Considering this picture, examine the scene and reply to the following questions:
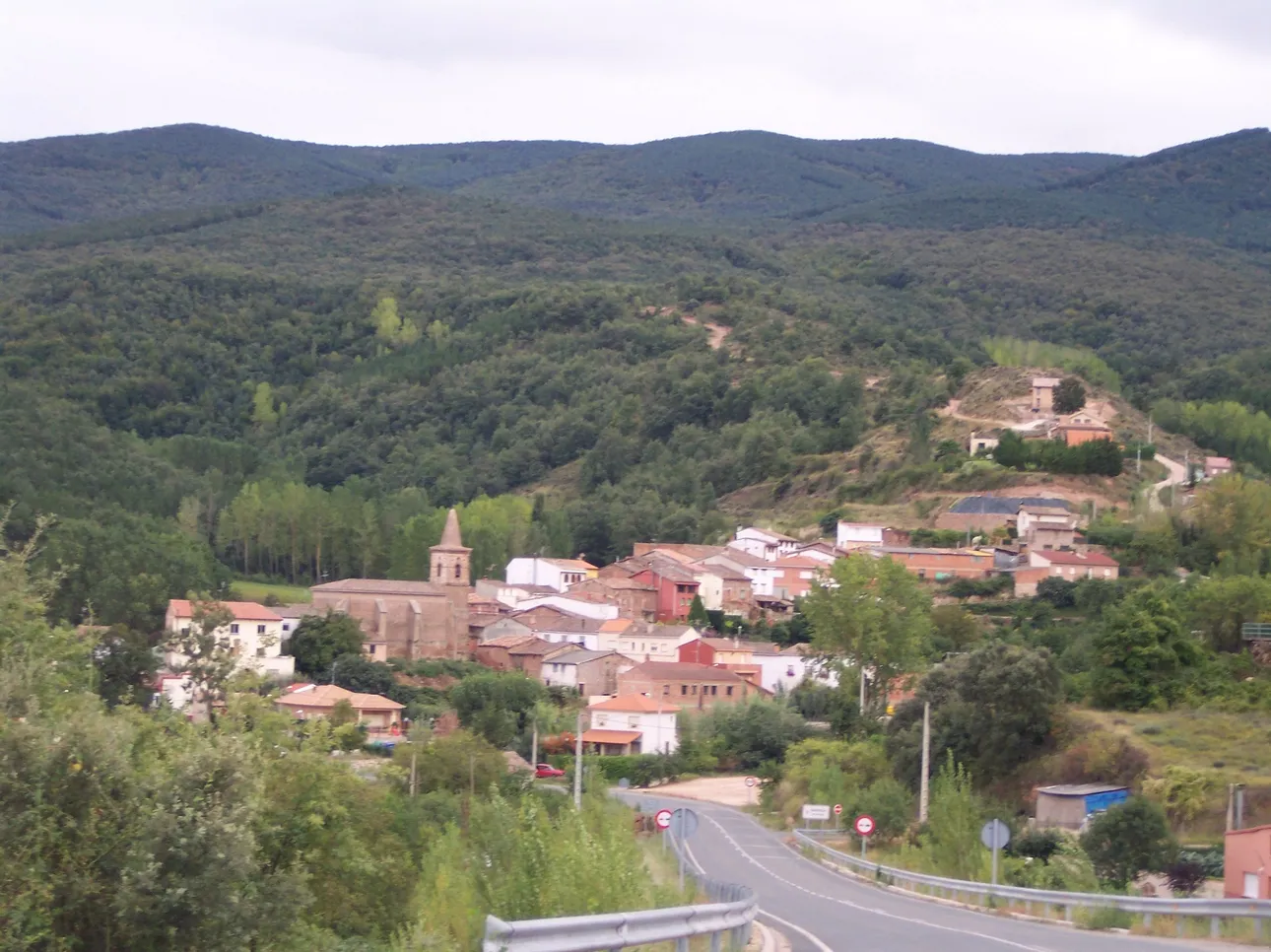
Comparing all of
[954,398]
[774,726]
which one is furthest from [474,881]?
[954,398]

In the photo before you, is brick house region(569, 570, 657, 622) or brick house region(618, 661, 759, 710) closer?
brick house region(618, 661, 759, 710)

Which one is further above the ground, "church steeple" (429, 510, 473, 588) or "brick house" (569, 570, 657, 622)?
"church steeple" (429, 510, 473, 588)

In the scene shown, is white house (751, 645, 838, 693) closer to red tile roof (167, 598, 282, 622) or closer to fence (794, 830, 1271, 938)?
red tile roof (167, 598, 282, 622)

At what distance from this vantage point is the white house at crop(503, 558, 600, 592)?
295 feet

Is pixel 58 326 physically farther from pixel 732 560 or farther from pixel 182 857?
pixel 182 857

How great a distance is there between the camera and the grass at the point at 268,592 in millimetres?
80812

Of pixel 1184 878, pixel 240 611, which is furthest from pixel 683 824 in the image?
pixel 240 611

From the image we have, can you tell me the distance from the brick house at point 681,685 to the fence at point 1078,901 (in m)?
37.8

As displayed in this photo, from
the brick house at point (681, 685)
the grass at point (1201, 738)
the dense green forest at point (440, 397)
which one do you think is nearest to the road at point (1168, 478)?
the dense green forest at point (440, 397)

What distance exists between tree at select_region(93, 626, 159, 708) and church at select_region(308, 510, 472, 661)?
15.2 meters

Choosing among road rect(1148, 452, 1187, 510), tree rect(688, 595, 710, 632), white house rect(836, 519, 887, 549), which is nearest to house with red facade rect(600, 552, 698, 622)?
tree rect(688, 595, 710, 632)

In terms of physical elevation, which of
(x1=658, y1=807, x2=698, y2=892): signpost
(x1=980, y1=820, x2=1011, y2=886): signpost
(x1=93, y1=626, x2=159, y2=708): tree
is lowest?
(x1=93, y1=626, x2=159, y2=708): tree

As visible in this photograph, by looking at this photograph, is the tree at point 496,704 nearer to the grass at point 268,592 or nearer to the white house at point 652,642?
the white house at point 652,642

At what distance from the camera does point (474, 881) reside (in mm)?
13289
